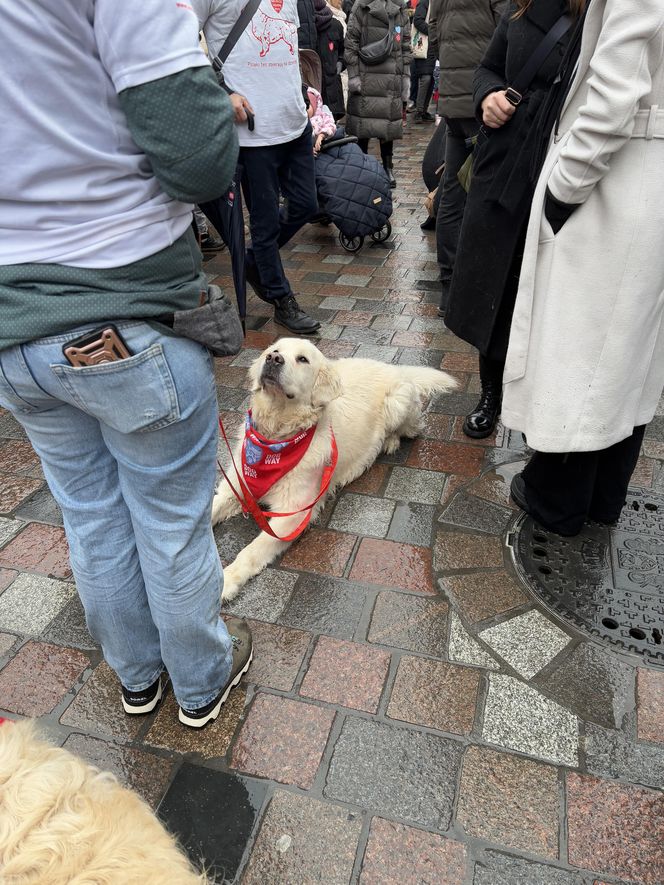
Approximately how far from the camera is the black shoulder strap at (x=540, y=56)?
2.29m

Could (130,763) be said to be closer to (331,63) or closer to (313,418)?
(313,418)

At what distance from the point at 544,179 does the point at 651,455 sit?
1.89 meters

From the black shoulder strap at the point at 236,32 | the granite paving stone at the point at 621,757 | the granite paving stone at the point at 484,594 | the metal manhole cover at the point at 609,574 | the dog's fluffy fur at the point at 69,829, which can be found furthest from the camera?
the black shoulder strap at the point at 236,32

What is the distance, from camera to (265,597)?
2613 mm

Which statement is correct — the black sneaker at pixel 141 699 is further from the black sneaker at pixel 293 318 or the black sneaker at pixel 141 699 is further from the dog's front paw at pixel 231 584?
the black sneaker at pixel 293 318

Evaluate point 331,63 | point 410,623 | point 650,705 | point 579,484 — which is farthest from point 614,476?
point 331,63

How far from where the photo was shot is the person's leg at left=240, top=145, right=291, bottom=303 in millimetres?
4211

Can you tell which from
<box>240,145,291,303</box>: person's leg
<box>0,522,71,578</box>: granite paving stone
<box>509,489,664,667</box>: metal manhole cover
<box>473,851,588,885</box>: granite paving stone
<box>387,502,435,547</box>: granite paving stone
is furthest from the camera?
<box>240,145,291,303</box>: person's leg

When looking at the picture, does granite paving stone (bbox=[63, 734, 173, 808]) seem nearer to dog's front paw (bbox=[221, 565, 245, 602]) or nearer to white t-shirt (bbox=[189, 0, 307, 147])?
dog's front paw (bbox=[221, 565, 245, 602])

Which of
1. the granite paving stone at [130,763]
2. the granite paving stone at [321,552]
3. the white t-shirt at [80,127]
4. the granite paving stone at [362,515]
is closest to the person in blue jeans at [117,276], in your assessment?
the white t-shirt at [80,127]

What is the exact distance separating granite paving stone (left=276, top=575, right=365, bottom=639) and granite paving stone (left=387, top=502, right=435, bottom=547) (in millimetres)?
397

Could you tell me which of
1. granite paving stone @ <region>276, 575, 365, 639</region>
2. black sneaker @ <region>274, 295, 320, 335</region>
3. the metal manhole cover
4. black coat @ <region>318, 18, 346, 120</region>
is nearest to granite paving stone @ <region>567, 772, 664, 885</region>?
the metal manhole cover

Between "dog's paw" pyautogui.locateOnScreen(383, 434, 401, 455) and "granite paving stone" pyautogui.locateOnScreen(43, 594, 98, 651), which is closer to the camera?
"granite paving stone" pyautogui.locateOnScreen(43, 594, 98, 651)

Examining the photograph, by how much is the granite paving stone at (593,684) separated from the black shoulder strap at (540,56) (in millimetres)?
2301
